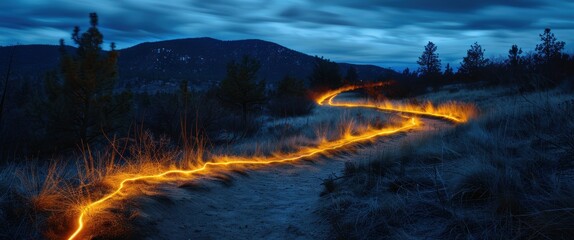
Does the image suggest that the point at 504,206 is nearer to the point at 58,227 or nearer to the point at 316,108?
the point at 58,227

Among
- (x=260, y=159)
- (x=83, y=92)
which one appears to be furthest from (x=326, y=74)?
(x=260, y=159)

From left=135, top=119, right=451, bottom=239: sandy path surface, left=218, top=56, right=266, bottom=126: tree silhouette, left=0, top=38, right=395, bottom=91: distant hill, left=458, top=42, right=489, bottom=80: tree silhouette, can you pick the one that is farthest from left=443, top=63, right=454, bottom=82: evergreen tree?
left=0, top=38, right=395, bottom=91: distant hill

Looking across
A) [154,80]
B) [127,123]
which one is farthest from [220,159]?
[154,80]

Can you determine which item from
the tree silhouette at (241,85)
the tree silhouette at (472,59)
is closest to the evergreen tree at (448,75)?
the tree silhouette at (472,59)

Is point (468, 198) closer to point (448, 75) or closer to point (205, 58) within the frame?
point (448, 75)

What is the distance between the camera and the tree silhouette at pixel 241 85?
27.4m

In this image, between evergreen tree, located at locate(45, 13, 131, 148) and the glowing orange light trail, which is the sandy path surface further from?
evergreen tree, located at locate(45, 13, 131, 148)

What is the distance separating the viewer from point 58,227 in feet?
11.1

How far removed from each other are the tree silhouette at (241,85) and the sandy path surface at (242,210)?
20968 mm

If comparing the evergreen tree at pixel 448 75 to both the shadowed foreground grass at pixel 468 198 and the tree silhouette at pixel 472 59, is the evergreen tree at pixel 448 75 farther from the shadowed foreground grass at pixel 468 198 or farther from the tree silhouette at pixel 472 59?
the shadowed foreground grass at pixel 468 198

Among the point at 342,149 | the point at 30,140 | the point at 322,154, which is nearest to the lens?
the point at 322,154

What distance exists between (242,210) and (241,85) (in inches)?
901

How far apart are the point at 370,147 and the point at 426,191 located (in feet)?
20.3

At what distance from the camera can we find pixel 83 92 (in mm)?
15109
